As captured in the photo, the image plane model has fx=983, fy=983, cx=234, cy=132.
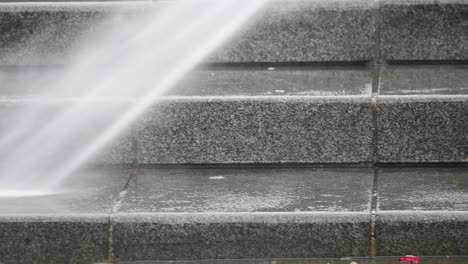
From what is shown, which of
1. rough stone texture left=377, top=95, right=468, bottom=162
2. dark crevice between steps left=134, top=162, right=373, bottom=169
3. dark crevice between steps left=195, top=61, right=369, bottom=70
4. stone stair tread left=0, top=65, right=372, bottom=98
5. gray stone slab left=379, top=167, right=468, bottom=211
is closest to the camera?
gray stone slab left=379, top=167, right=468, bottom=211

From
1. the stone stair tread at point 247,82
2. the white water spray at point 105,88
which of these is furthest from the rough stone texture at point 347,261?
the stone stair tread at point 247,82

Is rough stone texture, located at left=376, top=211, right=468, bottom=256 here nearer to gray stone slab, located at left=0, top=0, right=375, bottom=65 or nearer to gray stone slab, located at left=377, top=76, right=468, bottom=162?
gray stone slab, located at left=377, top=76, right=468, bottom=162

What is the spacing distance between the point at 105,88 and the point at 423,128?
1.74 metres

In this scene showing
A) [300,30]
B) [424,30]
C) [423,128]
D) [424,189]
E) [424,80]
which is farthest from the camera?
[300,30]

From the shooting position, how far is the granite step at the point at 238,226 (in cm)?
437

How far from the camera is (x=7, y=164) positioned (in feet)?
17.0

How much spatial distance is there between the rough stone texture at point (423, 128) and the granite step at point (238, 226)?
36 centimetres

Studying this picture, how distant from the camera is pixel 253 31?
5.77 meters

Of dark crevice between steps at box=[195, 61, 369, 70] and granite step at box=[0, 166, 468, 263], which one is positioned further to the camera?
dark crevice between steps at box=[195, 61, 369, 70]

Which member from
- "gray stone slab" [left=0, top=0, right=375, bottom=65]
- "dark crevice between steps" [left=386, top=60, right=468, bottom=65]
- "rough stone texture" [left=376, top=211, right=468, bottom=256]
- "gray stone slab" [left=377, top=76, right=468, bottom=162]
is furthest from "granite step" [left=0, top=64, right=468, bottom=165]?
"rough stone texture" [left=376, top=211, right=468, bottom=256]

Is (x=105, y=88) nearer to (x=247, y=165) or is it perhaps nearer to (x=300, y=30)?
(x=247, y=165)

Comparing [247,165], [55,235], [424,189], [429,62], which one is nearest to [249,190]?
[247,165]

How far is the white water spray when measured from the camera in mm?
5152

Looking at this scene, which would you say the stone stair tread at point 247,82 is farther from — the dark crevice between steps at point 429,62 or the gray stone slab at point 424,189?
the gray stone slab at point 424,189
